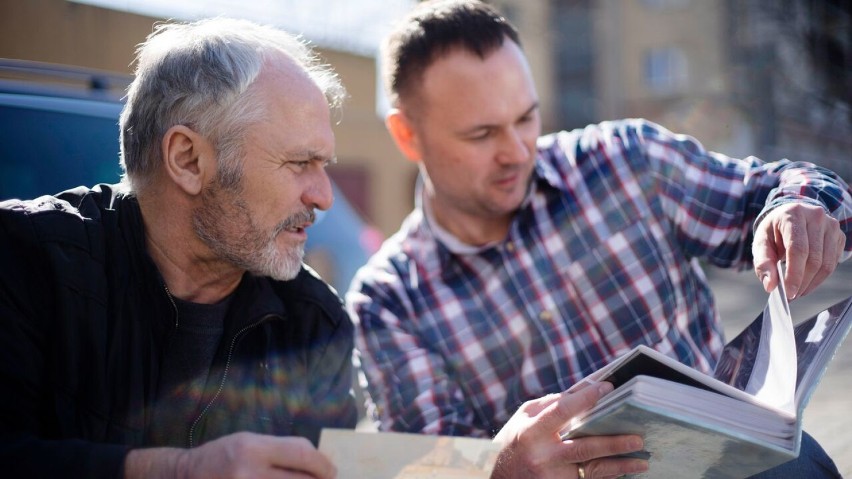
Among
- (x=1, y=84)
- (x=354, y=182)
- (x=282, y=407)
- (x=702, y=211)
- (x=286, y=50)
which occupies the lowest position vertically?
(x=354, y=182)

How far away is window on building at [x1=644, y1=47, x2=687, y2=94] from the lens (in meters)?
26.3

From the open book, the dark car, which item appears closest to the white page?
the open book

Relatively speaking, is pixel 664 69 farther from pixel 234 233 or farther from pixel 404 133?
pixel 234 233

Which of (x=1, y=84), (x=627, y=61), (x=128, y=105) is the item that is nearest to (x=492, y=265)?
(x=128, y=105)

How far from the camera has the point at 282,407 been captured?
1.94 metres

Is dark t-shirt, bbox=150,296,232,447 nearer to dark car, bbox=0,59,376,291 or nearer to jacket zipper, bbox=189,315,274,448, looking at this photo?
jacket zipper, bbox=189,315,274,448

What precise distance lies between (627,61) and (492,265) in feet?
85.5

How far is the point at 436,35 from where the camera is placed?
2574 millimetres

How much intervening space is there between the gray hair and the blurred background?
1.27ft

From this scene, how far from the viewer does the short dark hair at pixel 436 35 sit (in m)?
2.51

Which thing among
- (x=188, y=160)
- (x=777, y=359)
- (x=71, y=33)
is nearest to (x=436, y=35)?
(x=188, y=160)

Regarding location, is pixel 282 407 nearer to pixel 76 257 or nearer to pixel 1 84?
pixel 76 257

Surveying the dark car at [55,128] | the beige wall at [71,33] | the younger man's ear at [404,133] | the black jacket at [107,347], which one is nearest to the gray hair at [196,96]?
the black jacket at [107,347]

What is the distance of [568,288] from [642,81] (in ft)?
85.4
